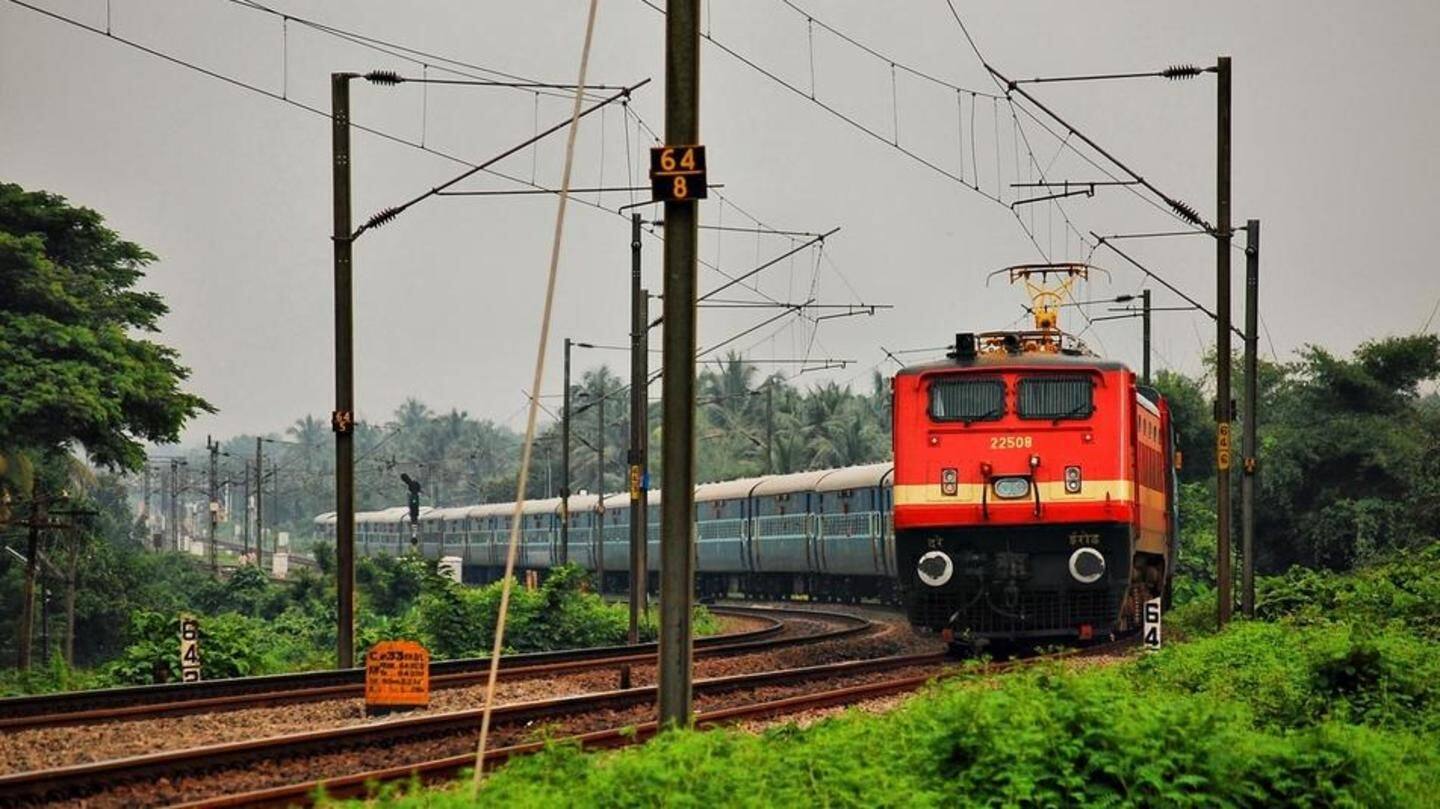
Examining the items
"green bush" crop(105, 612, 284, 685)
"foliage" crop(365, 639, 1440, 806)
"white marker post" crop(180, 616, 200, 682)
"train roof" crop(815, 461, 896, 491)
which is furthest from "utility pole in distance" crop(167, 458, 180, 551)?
"foliage" crop(365, 639, 1440, 806)

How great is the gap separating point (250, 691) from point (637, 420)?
1401 cm

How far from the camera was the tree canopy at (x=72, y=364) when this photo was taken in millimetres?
46188

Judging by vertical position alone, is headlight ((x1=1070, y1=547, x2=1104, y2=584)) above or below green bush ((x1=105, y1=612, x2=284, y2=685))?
above

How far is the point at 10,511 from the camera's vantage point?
51.4 metres

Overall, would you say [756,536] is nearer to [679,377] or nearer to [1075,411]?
[1075,411]

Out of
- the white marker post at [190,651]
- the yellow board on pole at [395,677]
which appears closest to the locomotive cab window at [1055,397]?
the yellow board on pole at [395,677]

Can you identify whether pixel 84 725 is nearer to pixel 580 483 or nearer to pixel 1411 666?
pixel 1411 666

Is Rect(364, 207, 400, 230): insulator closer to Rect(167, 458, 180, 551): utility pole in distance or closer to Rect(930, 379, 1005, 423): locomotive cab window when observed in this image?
Rect(930, 379, 1005, 423): locomotive cab window

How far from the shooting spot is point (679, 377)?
13.4 meters

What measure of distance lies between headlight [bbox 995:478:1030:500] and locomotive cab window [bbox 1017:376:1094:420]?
830 mm

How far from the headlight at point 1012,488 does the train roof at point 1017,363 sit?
1.45 m

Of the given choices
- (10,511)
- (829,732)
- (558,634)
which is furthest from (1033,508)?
(10,511)

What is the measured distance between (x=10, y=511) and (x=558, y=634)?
1847cm

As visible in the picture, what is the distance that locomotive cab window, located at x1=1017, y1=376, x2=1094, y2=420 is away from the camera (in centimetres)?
2531
